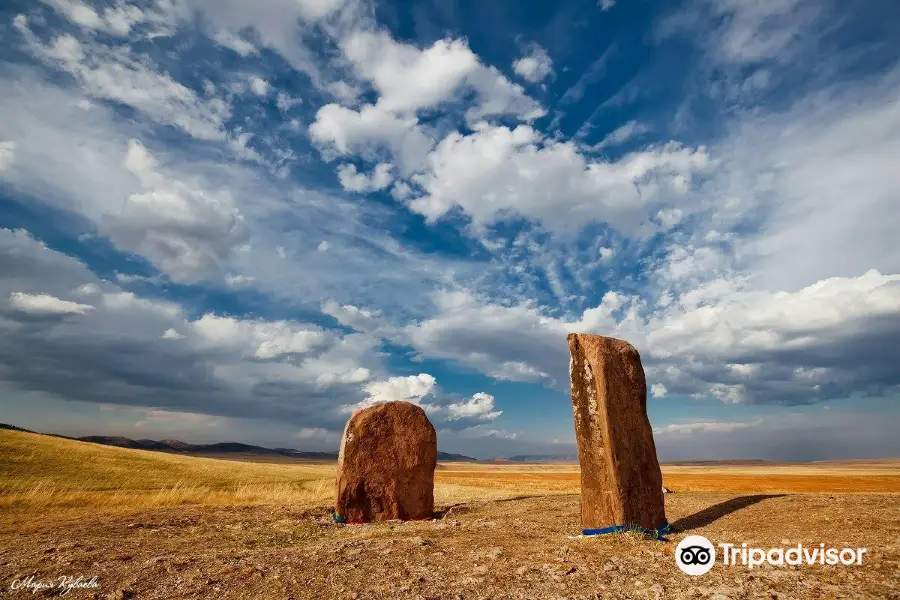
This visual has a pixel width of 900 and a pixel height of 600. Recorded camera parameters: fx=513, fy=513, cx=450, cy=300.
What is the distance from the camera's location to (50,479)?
26406mm

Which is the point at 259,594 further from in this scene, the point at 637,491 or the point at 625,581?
the point at 637,491

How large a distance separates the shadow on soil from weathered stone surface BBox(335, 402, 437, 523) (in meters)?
7.41

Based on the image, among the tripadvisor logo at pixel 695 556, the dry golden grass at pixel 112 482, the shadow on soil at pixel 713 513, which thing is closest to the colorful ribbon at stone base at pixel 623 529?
the shadow on soil at pixel 713 513

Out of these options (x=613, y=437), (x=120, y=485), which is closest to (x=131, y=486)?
(x=120, y=485)

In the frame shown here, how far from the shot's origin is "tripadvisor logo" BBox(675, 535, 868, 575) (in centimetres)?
762

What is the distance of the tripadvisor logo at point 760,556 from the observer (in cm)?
762

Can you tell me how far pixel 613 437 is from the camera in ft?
35.9

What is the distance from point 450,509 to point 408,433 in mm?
3182

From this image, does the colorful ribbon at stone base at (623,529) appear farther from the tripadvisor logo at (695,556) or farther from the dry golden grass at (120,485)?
the dry golden grass at (120,485)

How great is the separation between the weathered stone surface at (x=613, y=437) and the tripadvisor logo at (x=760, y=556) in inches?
83.7

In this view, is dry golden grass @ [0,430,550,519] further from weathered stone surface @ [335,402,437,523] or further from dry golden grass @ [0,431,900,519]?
weathered stone surface @ [335,402,437,523]

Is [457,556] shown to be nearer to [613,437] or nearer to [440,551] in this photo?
[440,551]

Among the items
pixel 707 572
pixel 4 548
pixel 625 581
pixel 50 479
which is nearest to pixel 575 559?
pixel 625 581

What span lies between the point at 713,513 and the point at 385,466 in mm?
9043
